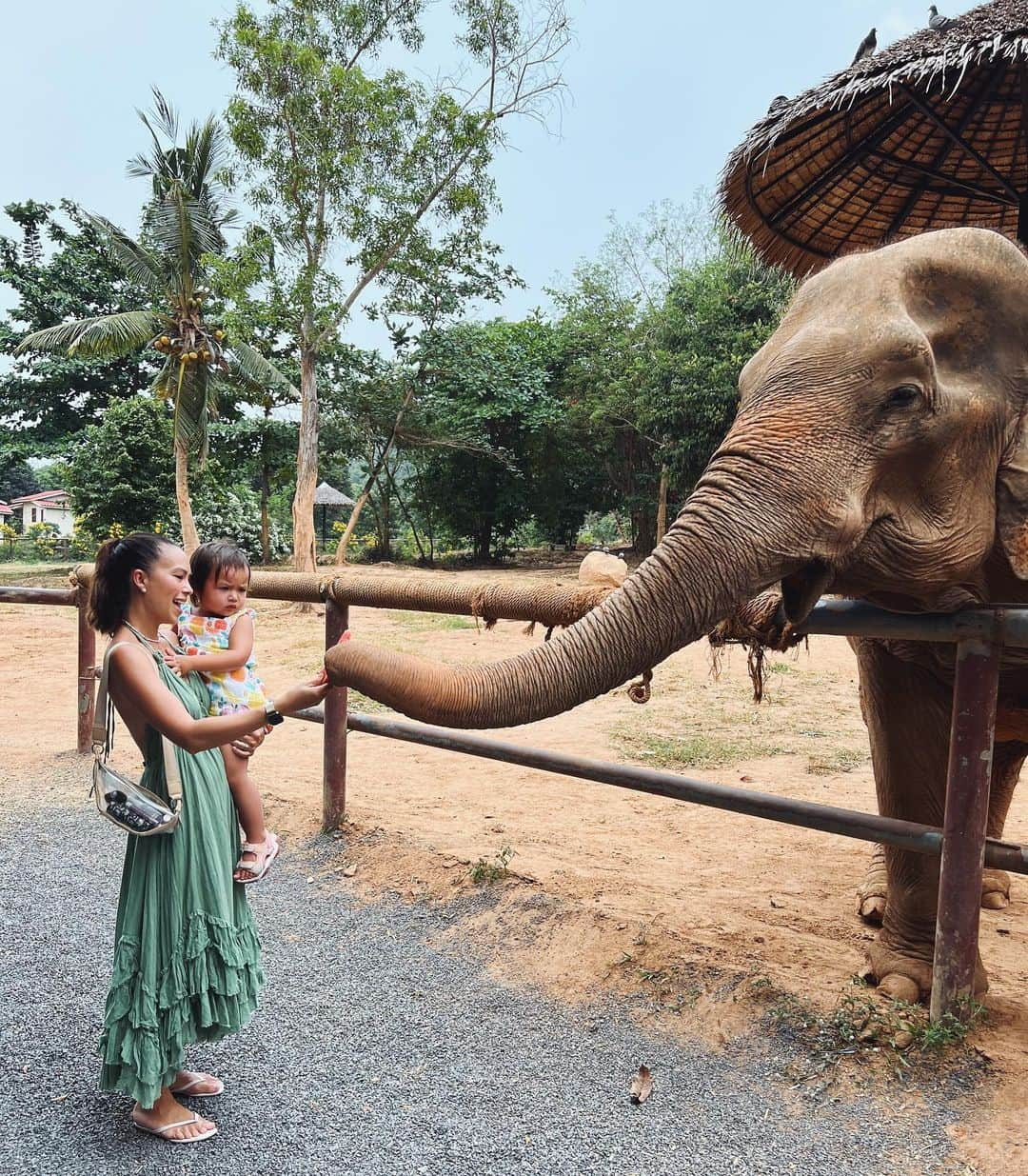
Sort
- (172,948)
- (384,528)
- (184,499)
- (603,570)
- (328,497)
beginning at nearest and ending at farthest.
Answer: (172,948) → (603,570) → (184,499) → (384,528) → (328,497)

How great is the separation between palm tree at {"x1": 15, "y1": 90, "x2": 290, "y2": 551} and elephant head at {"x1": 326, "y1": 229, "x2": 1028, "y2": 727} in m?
15.0

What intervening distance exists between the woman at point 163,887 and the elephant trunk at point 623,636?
0.58 ft

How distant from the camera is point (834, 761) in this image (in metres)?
6.21

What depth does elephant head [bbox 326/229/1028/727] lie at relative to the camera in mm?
1986

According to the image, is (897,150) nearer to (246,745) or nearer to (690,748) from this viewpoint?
(246,745)

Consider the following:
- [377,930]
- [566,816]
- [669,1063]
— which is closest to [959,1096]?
[669,1063]

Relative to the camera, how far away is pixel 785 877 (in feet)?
13.2

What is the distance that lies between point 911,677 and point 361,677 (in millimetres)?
1792

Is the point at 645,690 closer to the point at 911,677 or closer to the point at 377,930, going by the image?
the point at 911,677

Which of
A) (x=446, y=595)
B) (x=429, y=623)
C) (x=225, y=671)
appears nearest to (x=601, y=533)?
(x=429, y=623)

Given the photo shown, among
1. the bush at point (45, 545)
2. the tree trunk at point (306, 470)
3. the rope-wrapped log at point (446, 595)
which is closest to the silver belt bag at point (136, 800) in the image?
the rope-wrapped log at point (446, 595)

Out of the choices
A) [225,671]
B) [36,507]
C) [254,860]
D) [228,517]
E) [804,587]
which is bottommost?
[254,860]

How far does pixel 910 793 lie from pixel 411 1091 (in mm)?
1693

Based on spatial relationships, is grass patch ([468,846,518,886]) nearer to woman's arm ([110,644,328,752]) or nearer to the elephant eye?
woman's arm ([110,644,328,752])
